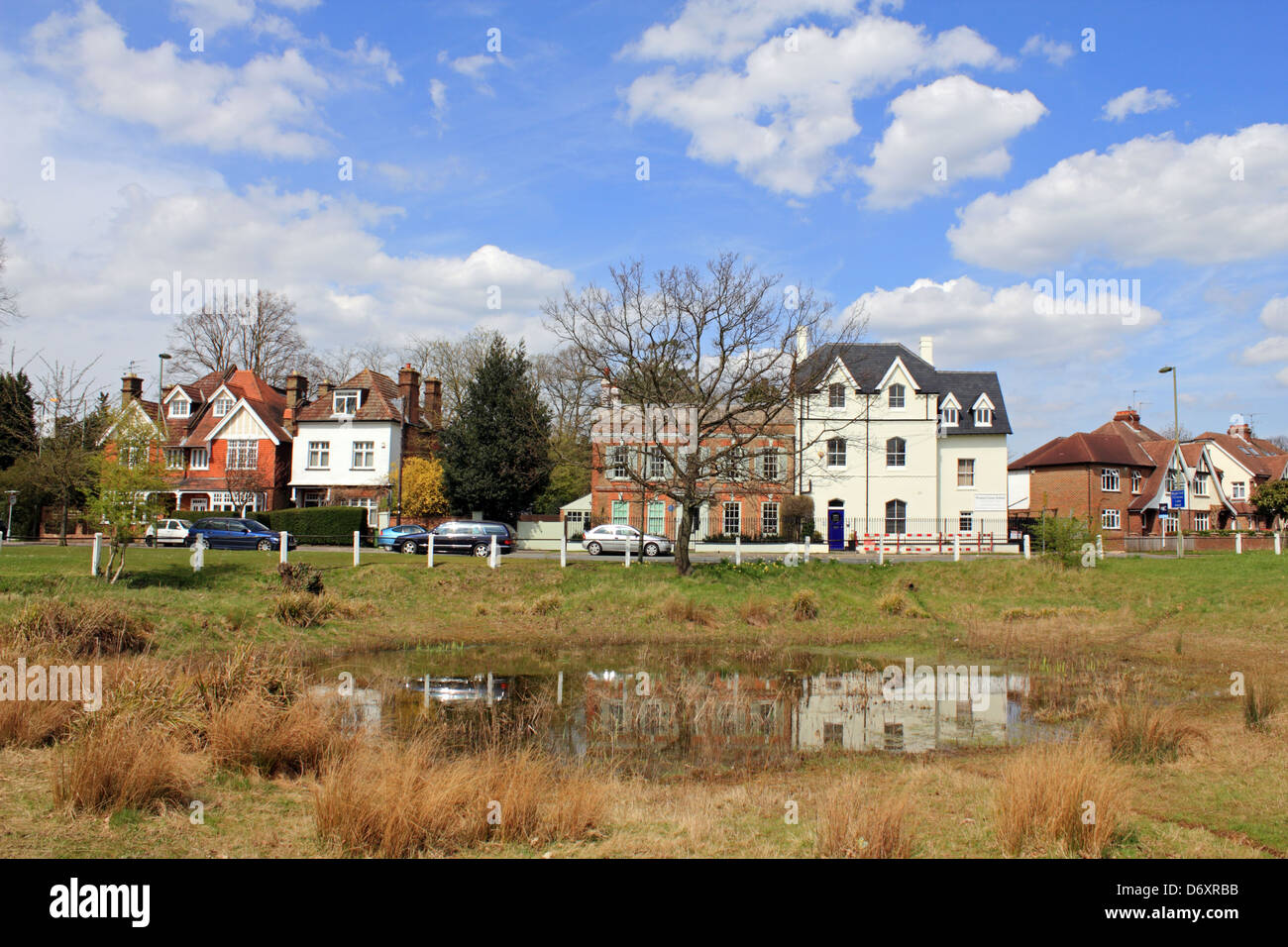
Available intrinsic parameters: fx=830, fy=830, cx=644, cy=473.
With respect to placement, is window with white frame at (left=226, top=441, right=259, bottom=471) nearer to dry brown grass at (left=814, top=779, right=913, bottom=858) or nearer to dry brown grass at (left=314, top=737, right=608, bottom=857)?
dry brown grass at (left=314, top=737, right=608, bottom=857)

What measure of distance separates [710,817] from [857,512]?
1629 inches

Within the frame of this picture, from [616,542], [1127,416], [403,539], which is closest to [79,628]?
[403,539]

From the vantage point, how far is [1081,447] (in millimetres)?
52750

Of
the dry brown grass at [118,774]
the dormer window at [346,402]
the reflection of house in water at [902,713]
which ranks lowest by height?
the reflection of house in water at [902,713]

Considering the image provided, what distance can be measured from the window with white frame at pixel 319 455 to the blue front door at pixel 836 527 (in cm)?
3010

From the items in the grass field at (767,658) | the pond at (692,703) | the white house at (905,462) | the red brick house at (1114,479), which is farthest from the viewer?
the red brick house at (1114,479)

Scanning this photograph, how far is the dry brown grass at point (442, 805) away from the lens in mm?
6215

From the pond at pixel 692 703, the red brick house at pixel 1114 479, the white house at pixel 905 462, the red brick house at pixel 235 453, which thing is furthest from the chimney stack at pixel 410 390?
the red brick house at pixel 1114 479

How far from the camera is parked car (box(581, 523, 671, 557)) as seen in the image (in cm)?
3816

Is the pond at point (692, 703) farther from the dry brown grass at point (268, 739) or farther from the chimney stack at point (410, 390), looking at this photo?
the chimney stack at point (410, 390)

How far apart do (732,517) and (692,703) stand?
33.0 m

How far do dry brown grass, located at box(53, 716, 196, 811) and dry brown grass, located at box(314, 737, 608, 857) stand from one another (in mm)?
1559

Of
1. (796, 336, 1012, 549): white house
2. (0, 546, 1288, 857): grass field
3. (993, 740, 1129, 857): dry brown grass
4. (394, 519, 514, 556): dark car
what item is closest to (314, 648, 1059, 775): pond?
(0, 546, 1288, 857): grass field
